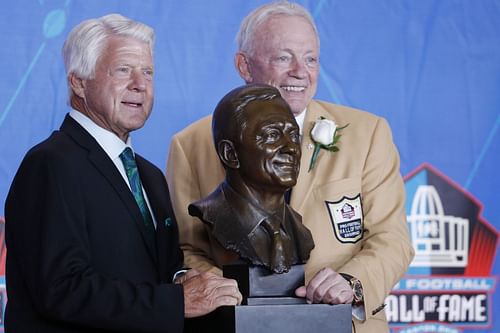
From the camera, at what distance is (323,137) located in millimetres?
2977

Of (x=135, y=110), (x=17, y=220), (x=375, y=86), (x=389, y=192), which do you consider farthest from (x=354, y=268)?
(x=375, y=86)

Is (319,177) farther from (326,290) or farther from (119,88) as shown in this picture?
(119,88)

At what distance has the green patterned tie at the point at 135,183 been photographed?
271 centimetres

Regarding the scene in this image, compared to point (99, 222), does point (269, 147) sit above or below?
above

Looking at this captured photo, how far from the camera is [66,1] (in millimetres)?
3883

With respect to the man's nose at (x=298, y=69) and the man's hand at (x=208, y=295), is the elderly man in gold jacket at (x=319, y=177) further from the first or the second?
the man's hand at (x=208, y=295)

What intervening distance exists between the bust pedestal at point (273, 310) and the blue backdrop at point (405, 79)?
152 centimetres

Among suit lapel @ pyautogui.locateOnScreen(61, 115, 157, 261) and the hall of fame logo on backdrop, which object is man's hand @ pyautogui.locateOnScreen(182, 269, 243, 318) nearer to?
suit lapel @ pyautogui.locateOnScreen(61, 115, 157, 261)

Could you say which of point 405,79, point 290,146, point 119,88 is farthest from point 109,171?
point 405,79

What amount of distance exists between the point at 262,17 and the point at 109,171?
29.1 inches

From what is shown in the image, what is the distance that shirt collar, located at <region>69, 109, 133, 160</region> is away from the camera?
268cm

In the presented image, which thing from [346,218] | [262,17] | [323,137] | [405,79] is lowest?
[346,218]

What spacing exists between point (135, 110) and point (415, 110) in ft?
6.12

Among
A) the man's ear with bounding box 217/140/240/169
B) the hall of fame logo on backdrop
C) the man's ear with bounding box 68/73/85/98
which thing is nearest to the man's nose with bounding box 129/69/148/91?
the man's ear with bounding box 68/73/85/98
